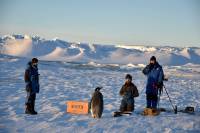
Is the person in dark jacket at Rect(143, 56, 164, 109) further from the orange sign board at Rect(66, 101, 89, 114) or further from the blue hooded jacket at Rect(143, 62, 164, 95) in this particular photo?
the orange sign board at Rect(66, 101, 89, 114)

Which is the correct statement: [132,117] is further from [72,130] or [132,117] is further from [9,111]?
[9,111]

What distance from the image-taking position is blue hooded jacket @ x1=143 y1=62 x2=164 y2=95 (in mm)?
12195

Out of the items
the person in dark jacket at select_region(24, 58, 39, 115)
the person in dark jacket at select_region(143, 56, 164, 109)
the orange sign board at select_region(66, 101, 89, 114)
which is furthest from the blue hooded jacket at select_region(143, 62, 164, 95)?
the person in dark jacket at select_region(24, 58, 39, 115)

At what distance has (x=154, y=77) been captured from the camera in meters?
12.2

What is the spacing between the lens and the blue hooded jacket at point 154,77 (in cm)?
1220

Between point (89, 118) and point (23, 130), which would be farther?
point (89, 118)

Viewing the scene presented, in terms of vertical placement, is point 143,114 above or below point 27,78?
below

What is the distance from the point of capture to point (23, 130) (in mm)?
9633

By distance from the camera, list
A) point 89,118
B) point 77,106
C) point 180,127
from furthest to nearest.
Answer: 1. point 77,106
2. point 89,118
3. point 180,127

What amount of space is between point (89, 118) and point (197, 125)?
9.54 ft

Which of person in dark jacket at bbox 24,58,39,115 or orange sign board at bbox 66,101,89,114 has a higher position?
person in dark jacket at bbox 24,58,39,115

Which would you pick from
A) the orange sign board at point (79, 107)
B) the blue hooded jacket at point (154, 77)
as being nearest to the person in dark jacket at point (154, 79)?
the blue hooded jacket at point (154, 77)

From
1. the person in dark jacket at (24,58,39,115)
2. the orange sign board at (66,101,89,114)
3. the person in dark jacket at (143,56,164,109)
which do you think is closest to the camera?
the person in dark jacket at (24,58,39,115)

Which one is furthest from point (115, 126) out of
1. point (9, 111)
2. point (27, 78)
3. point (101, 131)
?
point (9, 111)
